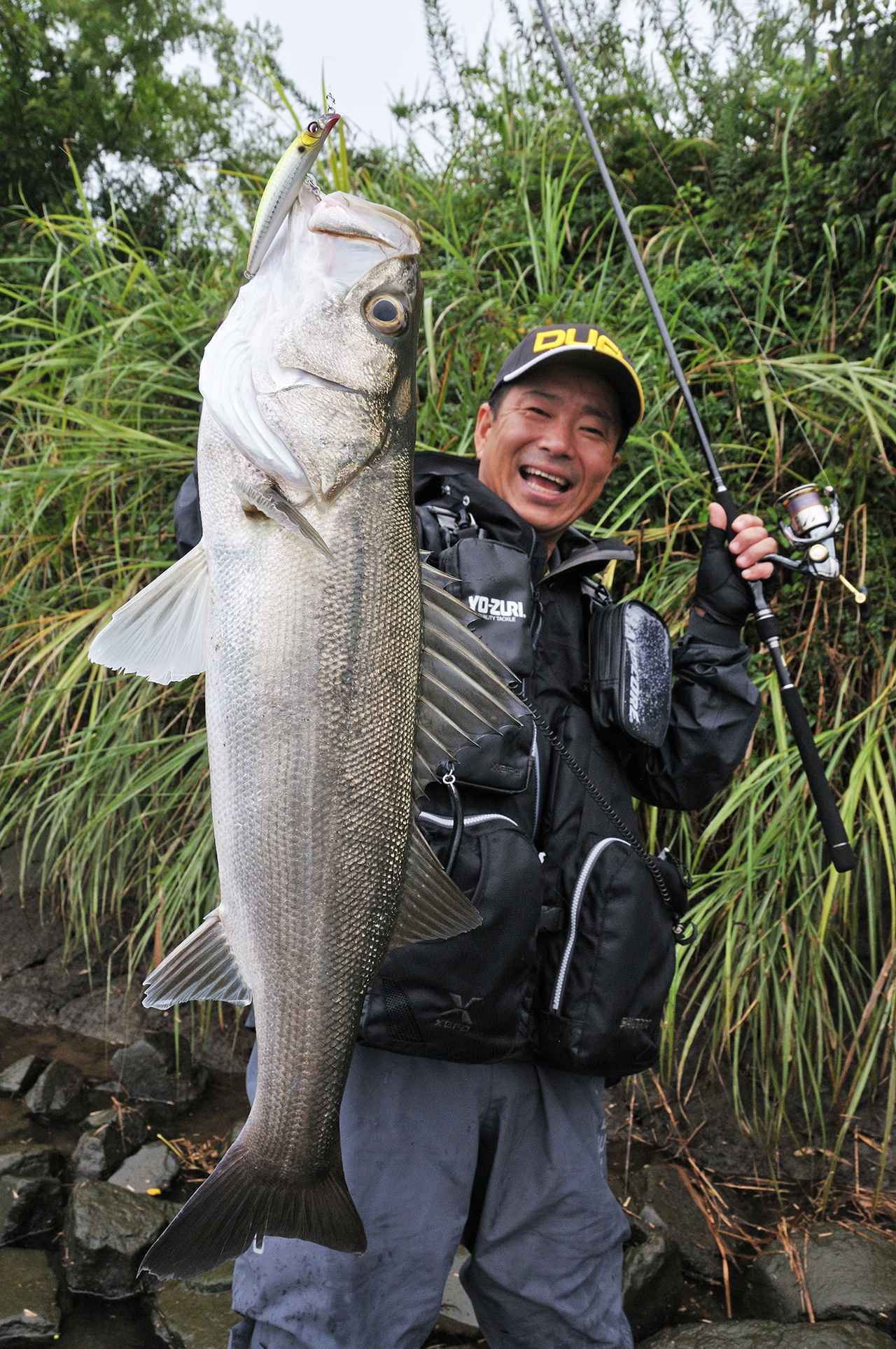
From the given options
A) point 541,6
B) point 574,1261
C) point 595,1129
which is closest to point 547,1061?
point 595,1129

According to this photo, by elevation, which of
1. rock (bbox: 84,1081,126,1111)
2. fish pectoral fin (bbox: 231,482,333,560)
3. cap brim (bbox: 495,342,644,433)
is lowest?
rock (bbox: 84,1081,126,1111)

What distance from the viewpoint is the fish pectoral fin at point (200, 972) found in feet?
5.17

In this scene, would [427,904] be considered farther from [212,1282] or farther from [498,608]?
[212,1282]

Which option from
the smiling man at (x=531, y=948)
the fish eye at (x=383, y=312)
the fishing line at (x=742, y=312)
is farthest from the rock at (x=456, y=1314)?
the fishing line at (x=742, y=312)

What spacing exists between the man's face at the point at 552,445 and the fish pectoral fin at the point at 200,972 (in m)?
1.14

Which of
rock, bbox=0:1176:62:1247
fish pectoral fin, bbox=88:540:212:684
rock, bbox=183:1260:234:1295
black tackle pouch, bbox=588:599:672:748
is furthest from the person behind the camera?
rock, bbox=0:1176:62:1247

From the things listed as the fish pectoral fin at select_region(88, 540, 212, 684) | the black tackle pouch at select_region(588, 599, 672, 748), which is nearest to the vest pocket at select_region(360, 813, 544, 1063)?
the black tackle pouch at select_region(588, 599, 672, 748)

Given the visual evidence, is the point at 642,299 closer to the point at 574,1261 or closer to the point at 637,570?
the point at 637,570

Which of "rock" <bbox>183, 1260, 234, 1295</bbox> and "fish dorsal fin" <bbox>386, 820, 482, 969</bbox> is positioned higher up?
"fish dorsal fin" <bbox>386, 820, 482, 969</bbox>

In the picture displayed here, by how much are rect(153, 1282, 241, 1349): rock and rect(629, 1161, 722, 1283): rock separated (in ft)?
4.23

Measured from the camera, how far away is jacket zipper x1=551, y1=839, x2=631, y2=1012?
6.62 feet

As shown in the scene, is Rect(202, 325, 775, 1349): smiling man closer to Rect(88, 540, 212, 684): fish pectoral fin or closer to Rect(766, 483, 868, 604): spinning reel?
Rect(766, 483, 868, 604): spinning reel

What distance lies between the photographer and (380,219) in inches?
62.6

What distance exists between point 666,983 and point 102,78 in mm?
11408
